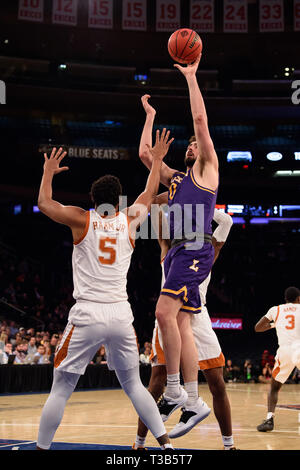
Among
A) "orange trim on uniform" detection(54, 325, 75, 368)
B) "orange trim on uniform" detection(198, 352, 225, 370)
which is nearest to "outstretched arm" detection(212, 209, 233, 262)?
"orange trim on uniform" detection(198, 352, 225, 370)

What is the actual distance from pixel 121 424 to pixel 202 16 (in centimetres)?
1755

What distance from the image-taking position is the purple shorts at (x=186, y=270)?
16.2 feet

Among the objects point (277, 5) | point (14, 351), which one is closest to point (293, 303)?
point (14, 351)

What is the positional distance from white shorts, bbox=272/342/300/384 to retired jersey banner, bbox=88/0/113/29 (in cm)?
1624

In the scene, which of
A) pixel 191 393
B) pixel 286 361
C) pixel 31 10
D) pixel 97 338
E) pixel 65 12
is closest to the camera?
pixel 97 338

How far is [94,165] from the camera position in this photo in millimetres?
26375

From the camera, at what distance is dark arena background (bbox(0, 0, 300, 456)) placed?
2269cm

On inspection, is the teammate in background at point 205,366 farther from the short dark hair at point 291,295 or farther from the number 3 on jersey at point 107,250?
the short dark hair at point 291,295

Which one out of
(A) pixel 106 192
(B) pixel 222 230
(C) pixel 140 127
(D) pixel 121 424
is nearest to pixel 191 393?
(B) pixel 222 230

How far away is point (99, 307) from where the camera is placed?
4684 millimetres

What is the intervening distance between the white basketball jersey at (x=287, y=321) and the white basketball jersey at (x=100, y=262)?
495 centimetres

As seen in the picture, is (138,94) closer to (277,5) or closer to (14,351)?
(277,5)

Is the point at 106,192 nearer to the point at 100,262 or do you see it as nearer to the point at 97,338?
the point at 100,262

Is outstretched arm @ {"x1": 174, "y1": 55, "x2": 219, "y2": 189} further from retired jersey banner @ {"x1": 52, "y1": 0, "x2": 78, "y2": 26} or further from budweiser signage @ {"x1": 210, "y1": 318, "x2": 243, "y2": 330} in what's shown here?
budweiser signage @ {"x1": 210, "y1": 318, "x2": 243, "y2": 330}
